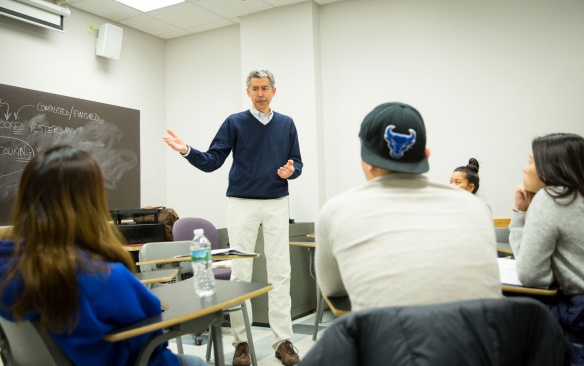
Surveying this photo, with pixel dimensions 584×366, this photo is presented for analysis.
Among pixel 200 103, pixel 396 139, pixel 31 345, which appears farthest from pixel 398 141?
pixel 200 103

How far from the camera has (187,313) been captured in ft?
4.61

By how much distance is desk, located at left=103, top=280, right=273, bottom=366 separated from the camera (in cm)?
129

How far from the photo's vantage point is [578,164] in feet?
5.70

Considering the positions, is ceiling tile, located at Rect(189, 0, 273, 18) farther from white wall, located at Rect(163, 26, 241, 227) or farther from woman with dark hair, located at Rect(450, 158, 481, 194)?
woman with dark hair, located at Rect(450, 158, 481, 194)

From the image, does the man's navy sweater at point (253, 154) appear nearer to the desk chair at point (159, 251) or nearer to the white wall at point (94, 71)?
the desk chair at point (159, 251)

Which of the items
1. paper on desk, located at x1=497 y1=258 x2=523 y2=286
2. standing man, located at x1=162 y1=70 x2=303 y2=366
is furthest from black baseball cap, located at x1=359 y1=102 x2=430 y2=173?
standing man, located at x1=162 y1=70 x2=303 y2=366

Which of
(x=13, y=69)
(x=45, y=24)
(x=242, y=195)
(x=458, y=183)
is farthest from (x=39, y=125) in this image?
(x=458, y=183)

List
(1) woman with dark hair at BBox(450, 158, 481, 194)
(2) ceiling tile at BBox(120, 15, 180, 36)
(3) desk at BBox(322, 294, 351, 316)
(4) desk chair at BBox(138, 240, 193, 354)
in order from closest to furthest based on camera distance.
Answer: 1. (3) desk at BBox(322, 294, 351, 316)
2. (4) desk chair at BBox(138, 240, 193, 354)
3. (1) woman with dark hair at BBox(450, 158, 481, 194)
4. (2) ceiling tile at BBox(120, 15, 180, 36)

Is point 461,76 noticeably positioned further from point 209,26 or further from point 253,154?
point 209,26

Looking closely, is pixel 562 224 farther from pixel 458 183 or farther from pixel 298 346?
pixel 298 346

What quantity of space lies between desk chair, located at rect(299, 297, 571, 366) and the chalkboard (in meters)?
3.75

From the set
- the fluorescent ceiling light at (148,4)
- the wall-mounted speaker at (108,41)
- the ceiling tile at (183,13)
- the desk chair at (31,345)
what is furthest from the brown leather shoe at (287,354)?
the wall-mounted speaker at (108,41)

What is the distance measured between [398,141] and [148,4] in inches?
170

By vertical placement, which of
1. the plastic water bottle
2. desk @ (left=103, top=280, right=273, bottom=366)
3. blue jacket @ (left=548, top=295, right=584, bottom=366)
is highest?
the plastic water bottle
